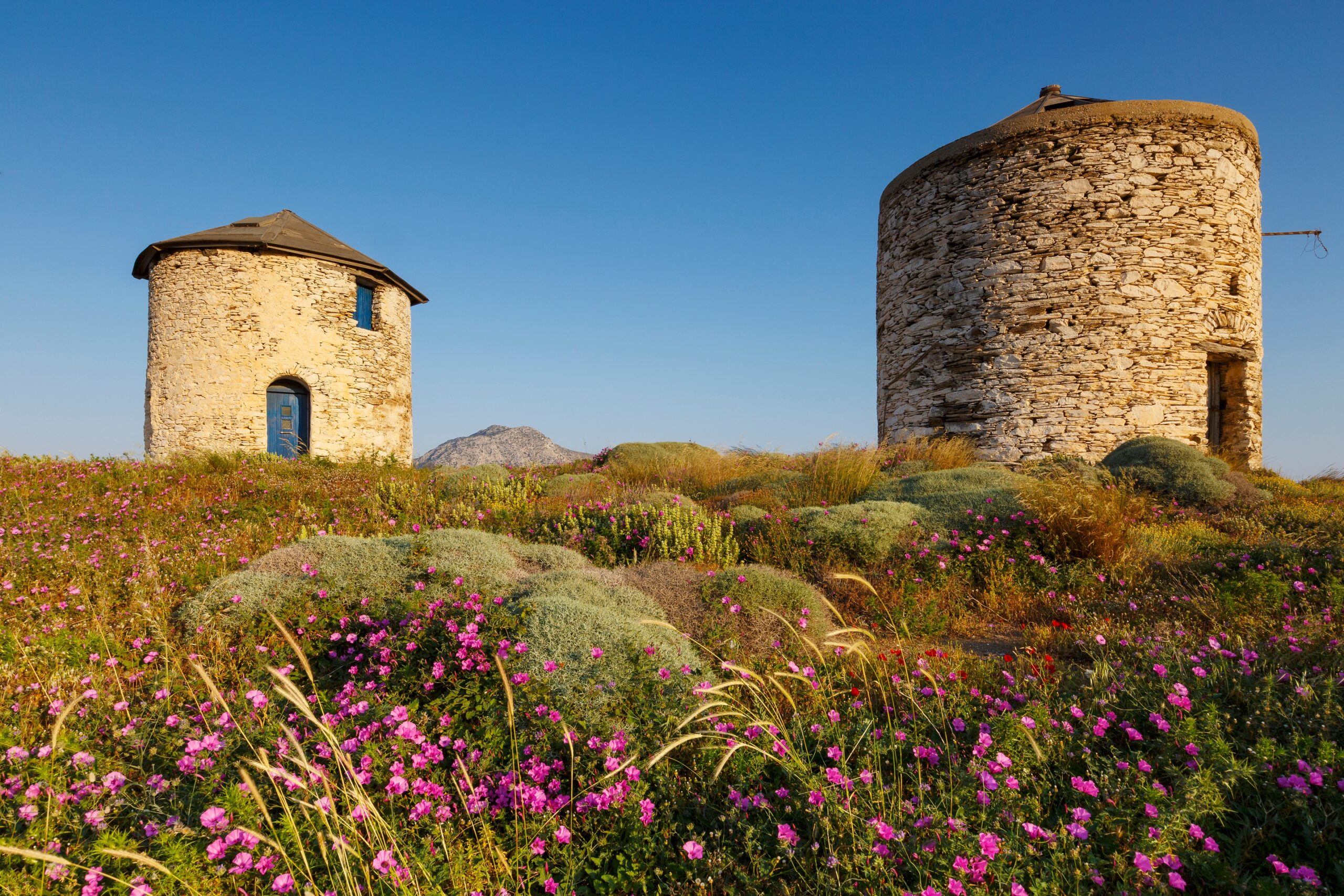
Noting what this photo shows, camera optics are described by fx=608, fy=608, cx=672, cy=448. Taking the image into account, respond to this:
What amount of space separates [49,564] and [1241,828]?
6.78 m

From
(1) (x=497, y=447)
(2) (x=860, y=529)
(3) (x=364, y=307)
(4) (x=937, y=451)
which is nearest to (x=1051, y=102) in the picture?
(4) (x=937, y=451)

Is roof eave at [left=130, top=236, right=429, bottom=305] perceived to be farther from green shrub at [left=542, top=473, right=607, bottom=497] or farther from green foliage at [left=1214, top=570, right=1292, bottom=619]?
green foliage at [left=1214, top=570, right=1292, bottom=619]

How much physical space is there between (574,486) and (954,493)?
4.66 metres


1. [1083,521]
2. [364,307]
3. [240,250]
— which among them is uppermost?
[240,250]

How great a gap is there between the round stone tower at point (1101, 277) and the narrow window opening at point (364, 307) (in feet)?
46.7

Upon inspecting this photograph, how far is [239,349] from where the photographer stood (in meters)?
14.2

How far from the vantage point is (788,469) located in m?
9.16

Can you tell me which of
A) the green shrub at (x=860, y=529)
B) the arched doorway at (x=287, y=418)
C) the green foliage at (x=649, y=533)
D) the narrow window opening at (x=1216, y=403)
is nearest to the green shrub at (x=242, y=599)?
the green foliage at (x=649, y=533)

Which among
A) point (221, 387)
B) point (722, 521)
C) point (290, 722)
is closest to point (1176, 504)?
point (722, 521)

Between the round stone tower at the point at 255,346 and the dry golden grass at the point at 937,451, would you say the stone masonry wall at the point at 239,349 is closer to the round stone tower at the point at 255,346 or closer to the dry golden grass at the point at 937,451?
the round stone tower at the point at 255,346

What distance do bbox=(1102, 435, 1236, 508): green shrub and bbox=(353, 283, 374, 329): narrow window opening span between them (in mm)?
16779

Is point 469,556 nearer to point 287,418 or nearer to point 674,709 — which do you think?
point 674,709

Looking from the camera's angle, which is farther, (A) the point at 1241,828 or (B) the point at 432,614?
(B) the point at 432,614

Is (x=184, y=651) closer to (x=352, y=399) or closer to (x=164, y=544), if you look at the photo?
(x=164, y=544)
